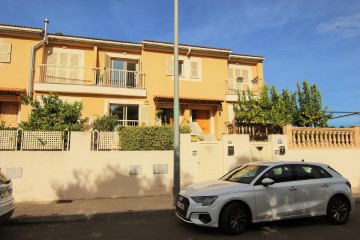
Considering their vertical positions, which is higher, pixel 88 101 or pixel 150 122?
pixel 88 101

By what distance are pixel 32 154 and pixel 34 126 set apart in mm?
1934

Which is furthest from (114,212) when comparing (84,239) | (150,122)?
(150,122)

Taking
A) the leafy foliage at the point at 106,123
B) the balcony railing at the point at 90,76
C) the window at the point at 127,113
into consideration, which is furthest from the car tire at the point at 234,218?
the balcony railing at the point at 90,76

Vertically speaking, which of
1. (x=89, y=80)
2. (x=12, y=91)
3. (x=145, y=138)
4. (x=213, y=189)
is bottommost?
(x=213, y=189)

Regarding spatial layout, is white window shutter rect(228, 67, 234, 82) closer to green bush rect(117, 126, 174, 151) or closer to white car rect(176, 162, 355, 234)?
green bush rect(117, 126, 174, 151)

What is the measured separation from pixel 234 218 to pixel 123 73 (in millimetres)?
13116

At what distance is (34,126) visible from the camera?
1152 cm

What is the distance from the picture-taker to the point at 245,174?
7.34m

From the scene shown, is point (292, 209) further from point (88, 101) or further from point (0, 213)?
point (88, 101)

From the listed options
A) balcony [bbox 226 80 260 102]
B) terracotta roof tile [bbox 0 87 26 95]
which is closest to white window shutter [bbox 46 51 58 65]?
terracotta roof tile [bbox 0 87 26 95]

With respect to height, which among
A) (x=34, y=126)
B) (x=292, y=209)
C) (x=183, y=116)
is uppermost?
(x=183, y=116)

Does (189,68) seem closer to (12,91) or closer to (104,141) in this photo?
(104,141)

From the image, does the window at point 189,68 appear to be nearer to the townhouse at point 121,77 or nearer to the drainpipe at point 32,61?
the townhouse at point 121,77

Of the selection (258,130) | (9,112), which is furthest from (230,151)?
(9,112)
